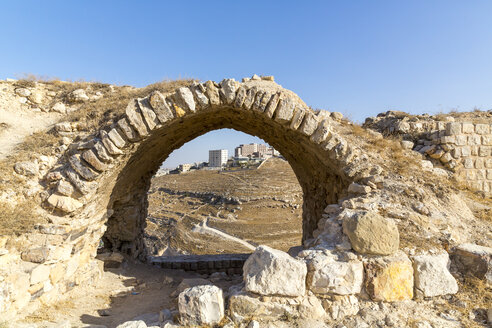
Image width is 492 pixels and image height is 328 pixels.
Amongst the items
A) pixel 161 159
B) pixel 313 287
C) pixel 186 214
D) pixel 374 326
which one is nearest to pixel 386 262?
pixel 374 326

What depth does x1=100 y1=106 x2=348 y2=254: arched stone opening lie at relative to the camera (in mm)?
5965

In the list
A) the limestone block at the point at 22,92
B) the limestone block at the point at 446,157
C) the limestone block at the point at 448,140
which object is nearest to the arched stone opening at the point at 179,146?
the limestone block at the point at 446,157

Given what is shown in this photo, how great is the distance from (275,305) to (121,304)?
124 inches

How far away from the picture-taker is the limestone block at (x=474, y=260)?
11.5ft

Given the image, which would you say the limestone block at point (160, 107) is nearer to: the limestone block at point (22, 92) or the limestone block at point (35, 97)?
the limestone block at point (35, 97)

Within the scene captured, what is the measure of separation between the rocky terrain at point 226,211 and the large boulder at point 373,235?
956cm

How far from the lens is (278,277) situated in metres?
3.25

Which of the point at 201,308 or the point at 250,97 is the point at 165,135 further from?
the point at 201,308

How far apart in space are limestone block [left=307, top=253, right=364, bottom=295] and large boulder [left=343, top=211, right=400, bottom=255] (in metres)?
0.22

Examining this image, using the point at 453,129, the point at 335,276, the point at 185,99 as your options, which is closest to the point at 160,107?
the point at 185,99

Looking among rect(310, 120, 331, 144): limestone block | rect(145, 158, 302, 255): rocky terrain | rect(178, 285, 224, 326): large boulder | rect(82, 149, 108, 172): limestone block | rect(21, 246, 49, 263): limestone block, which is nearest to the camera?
rect(178, 285, 224, 326): large boulder

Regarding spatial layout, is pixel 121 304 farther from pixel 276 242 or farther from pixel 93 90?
pixel 276 242

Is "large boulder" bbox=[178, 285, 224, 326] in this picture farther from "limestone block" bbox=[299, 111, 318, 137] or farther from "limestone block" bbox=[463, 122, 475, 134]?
"limestone block" bbox=[463, 122, 475, 134]

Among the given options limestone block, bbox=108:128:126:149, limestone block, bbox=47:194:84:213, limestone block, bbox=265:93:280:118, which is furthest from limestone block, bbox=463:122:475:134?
limestone block, bbox=47:194:84:213
